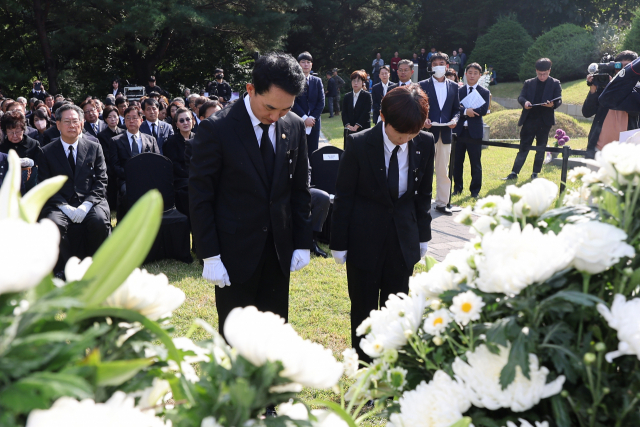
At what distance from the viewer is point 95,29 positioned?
20.5m

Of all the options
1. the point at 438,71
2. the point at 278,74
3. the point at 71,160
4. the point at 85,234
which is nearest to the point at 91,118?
the point at 71,160

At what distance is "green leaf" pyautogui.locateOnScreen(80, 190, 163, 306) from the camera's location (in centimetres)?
70

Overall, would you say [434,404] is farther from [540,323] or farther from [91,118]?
[91,118]

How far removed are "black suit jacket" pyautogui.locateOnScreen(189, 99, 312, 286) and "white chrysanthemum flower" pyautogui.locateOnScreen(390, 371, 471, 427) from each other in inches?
72.4

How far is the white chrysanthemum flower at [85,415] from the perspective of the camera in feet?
2.02

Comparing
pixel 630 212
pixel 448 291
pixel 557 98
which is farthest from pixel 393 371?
pixel 557 98

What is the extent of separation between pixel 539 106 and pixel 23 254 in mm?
10090

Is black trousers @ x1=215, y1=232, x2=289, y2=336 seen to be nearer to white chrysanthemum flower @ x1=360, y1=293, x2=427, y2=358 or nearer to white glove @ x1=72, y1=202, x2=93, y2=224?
white chrysanthemum flower @ x1=360, y1=293, x2=427, y2=358

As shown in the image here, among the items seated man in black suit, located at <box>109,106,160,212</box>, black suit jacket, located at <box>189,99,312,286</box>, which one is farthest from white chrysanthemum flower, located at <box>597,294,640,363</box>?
seated man in black suit, located at <box>109,106,160,212</box>

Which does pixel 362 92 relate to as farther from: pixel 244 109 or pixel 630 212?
pixel 630 212

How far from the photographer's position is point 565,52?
2412 centimetres

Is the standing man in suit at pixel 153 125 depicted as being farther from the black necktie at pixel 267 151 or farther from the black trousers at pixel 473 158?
the black necktie at pixel 267 151

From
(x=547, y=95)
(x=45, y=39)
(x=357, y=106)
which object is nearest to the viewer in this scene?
(x=547, y=95)

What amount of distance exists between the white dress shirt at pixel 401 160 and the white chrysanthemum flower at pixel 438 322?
199cm
